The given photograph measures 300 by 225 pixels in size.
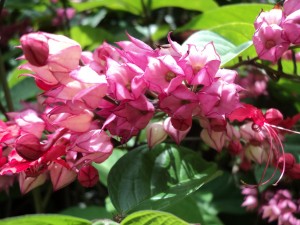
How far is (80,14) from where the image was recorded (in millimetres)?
1882

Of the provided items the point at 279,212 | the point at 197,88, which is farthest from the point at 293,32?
the point at 279,212

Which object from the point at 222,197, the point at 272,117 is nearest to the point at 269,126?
the point at 272,117

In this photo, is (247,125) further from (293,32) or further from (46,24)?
(46,24)

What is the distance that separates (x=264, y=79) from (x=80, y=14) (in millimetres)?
833

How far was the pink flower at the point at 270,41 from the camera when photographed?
2.25 feet

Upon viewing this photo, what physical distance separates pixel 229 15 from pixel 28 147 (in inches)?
20.5

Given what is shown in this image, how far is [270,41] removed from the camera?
696mm

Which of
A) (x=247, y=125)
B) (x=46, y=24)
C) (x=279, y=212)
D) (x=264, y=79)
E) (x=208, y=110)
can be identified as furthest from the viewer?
(x=46, y=24)

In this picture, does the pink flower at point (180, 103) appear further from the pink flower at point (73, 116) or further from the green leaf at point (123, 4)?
the green leaf at point (123, 4)

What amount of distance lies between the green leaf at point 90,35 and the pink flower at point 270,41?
708 mm

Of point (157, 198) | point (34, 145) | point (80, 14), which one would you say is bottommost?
point (80, 14)

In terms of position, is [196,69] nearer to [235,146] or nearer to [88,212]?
[235,146]

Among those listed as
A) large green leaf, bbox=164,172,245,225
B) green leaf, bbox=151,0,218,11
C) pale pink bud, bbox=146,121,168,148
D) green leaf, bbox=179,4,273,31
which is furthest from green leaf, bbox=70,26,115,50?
pale pink bud, bbox=146,121,168,148

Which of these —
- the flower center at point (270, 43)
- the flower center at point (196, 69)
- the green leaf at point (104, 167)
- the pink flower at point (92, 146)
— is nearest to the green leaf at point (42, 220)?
the pink flower at point (92, 146)
